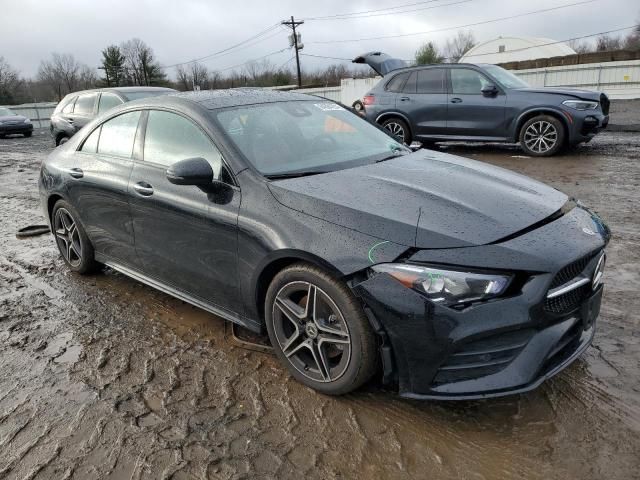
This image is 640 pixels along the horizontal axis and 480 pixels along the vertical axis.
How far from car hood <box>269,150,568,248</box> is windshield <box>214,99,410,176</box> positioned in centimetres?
20

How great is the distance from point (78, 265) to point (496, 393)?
3.80 meters

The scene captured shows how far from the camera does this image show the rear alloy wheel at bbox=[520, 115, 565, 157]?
9273 millimetres

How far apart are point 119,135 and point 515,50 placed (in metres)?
55.2

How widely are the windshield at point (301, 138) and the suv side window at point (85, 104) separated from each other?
838 centimetres

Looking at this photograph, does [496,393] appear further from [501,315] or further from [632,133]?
[632,133]

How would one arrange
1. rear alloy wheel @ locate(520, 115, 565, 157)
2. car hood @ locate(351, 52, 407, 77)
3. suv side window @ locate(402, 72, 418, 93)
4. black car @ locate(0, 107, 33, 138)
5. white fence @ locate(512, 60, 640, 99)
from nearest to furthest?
rear alloy wheel @ locate(520, 115, 565, 157) → suv side window @ locate(402, 72, 418, 93) → car hood @ locate(351, 52, 407, 77) → white fence @ locate(512, 60, 640, 99) → black car @ locate(0, 107, 33, 138)

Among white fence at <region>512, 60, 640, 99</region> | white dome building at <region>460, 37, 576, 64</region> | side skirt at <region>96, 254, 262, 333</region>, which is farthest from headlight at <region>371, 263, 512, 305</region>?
white dome building at <region>460, 37, 576, 64</region>

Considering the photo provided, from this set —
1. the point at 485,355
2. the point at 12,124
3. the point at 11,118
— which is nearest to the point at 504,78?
the point at 485,355

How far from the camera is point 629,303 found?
353 centimetres

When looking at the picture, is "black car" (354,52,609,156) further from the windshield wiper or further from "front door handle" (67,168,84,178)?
"front door handle" (67,168,84,178)

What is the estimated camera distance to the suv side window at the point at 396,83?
1082cm

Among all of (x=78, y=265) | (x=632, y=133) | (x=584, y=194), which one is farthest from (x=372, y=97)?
(x=78, y=265)

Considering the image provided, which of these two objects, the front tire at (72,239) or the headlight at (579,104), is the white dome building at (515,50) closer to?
the headlight at (579,104)

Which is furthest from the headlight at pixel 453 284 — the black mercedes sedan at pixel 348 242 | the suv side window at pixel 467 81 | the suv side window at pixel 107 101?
the suv side window at pixel 107 101
